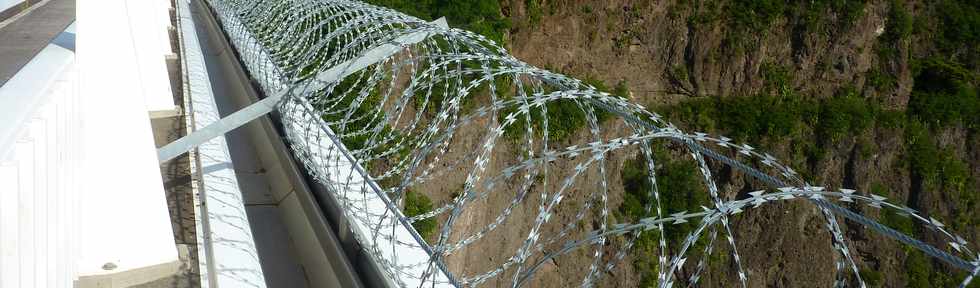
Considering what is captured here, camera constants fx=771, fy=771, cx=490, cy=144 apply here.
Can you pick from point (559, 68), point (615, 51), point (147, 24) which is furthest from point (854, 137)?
point (147, 24)

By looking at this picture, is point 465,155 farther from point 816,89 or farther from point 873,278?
point 816,89

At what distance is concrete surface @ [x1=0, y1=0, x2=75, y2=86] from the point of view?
10953 millimetres

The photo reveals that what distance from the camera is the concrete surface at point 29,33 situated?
10953mm

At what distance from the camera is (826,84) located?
81.7 feet

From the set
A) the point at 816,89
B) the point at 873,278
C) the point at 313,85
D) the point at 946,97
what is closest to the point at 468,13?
the point at 816,89

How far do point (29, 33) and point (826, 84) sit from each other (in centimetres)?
2210

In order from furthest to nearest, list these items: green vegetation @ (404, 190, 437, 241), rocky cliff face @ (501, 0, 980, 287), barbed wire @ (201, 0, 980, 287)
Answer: rocky cliff face @ (501, 0, 980, 287), green vegetation @ (404, 190, 437, 241), barbed wire @ (201, 0, 980, 287)

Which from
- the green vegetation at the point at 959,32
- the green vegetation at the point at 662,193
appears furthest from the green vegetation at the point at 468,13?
the green vegetation at the point at 959,32

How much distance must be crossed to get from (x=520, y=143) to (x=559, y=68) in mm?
5059

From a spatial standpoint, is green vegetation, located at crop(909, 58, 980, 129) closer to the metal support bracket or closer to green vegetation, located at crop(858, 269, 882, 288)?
green vegetation, located at crop(858, 269, 882, 288)

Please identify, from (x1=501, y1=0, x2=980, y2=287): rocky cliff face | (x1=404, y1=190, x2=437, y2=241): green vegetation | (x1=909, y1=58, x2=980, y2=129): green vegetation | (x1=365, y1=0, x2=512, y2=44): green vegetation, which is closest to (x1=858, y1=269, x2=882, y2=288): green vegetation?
(x1=501, y1=0, x2=980, y2=287): rocky cliff face

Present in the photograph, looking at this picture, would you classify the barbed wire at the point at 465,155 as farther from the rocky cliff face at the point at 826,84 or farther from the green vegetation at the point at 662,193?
the rocky cliff face at the point at 826,84

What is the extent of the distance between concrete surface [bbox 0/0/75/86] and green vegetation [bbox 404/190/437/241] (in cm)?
544

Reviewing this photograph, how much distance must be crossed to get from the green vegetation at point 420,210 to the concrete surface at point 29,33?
17.9ft
